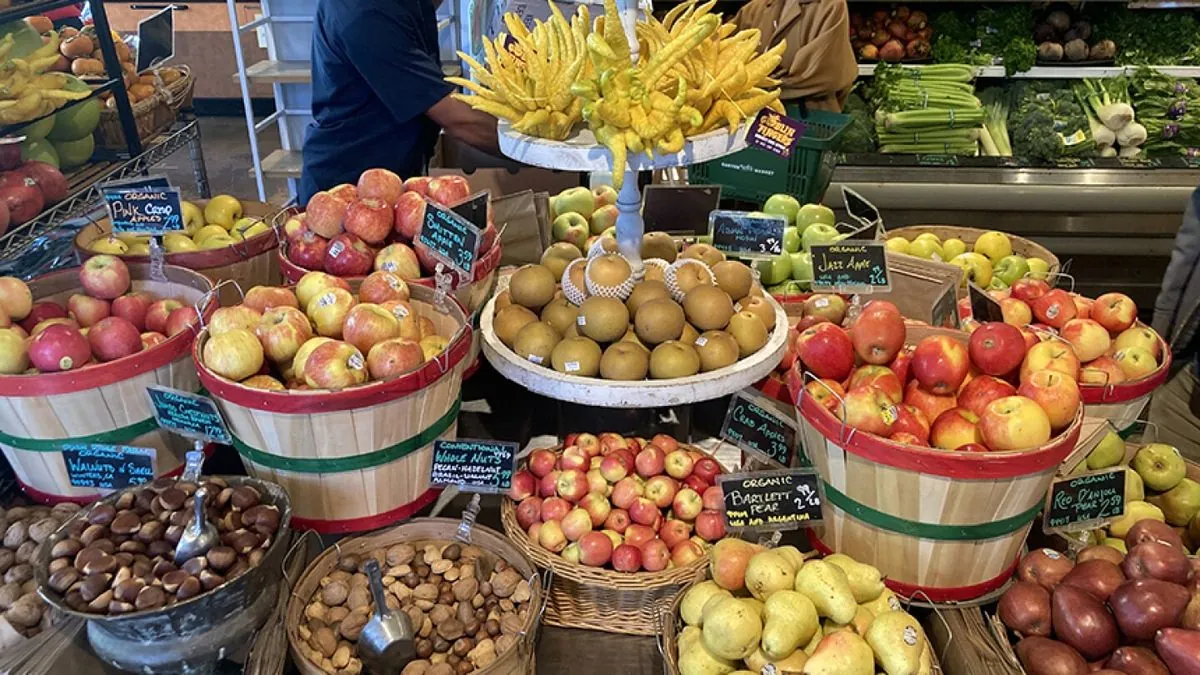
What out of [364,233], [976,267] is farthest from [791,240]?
[364,233]

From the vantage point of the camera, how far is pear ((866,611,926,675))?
128cm

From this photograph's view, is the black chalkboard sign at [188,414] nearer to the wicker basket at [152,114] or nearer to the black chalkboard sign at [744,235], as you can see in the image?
the black chalkboard sign at [744,235]

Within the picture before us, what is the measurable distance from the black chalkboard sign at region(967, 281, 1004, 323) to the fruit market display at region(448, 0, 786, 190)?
2.14 feet

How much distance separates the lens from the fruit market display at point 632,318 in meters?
1.73

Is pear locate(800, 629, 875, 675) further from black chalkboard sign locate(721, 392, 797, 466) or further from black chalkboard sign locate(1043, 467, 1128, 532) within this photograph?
black chalkboard sign locate(1043, 467, 1128, 532)

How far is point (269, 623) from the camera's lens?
1.49 m

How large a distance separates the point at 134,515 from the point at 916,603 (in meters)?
1.43

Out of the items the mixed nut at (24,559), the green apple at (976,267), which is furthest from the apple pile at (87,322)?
the green apple at (976,267)

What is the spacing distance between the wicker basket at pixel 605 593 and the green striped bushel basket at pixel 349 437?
0.83 feet

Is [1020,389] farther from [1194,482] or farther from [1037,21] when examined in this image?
[1037,21]

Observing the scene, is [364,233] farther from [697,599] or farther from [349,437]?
[697,599]

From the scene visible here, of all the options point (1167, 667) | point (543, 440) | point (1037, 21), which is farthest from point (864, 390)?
point (1037, 21)

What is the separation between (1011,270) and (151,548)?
7.86ft

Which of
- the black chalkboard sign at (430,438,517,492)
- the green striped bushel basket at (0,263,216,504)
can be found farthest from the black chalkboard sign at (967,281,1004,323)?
the green striped bushel basket at (0,263,216,504)
